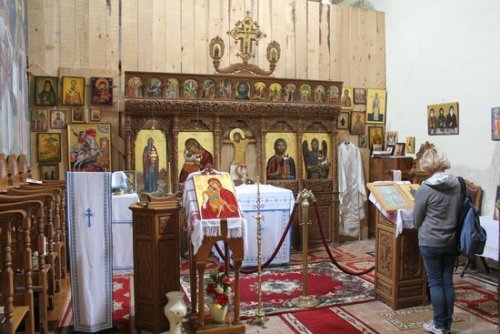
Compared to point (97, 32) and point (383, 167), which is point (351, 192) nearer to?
point (383, 167)

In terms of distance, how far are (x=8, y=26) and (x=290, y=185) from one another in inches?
195

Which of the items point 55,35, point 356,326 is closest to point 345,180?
point 356,326

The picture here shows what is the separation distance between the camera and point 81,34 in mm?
7195

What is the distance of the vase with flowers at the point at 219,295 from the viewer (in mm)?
3963

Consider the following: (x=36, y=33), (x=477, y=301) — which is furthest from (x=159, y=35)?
(x=477, y=301)

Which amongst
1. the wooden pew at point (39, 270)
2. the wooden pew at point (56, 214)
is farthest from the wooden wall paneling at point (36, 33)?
the wooden pew at point (39, 270)

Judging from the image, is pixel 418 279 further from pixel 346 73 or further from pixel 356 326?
pixel 346 73

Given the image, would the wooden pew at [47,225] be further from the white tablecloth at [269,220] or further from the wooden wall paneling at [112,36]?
the wooden wall paneling at [112,36]

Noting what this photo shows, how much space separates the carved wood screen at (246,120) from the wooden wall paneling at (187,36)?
0.54 meters

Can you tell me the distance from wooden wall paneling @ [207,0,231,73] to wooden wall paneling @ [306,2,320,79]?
1631mm

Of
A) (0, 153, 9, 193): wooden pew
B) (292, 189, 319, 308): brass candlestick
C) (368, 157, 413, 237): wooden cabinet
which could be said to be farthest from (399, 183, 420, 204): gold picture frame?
(0, 153, 9, 193): wooden pew

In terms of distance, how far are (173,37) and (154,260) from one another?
485 centimetres

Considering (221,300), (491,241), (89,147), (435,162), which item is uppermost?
(89,147)

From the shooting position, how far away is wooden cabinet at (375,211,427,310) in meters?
4.68
